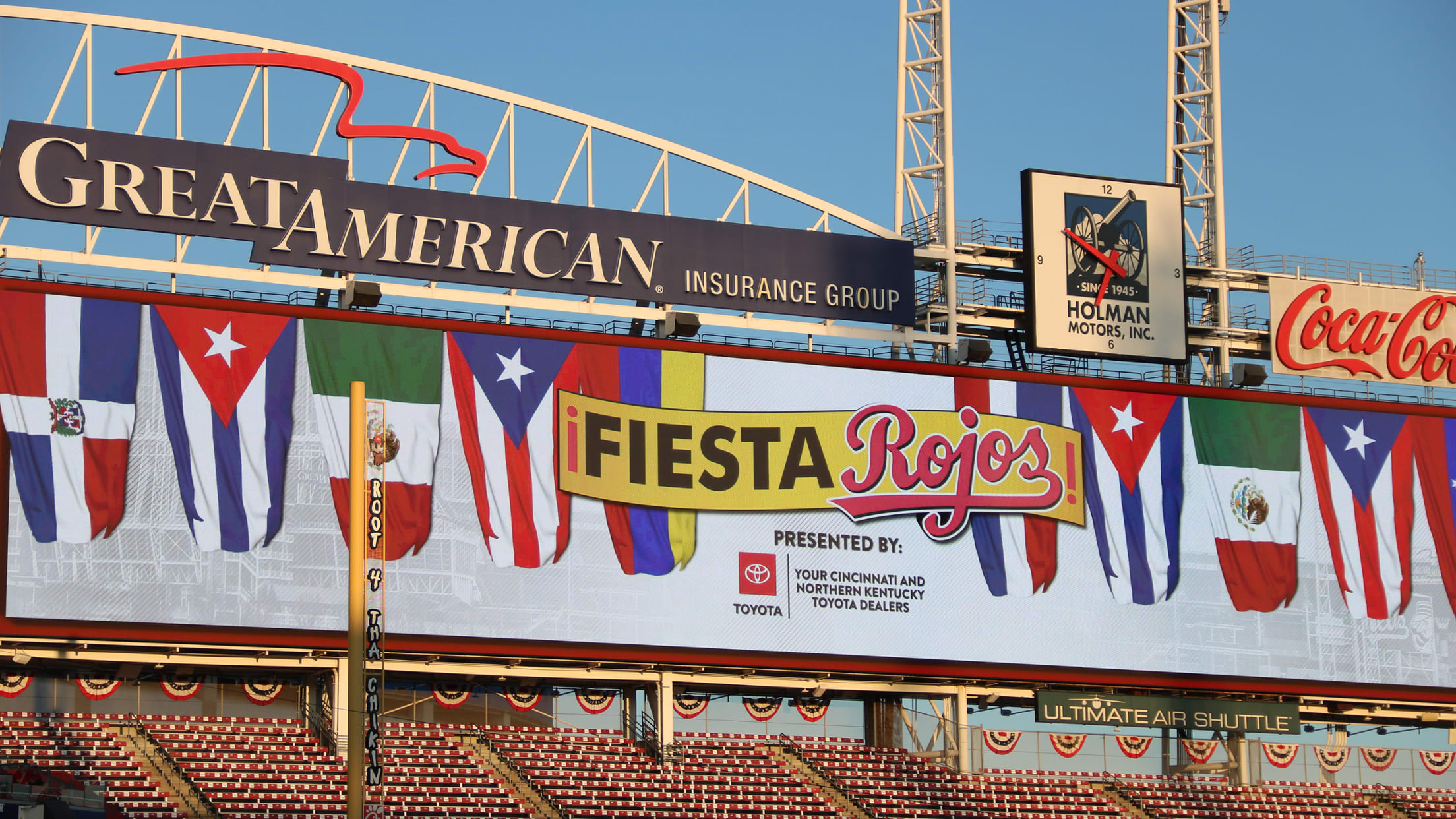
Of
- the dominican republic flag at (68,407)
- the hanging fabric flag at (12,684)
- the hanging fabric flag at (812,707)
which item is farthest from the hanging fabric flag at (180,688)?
the hanging fabric flag at (812,707)

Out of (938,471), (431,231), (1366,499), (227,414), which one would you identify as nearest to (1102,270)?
(938,471)

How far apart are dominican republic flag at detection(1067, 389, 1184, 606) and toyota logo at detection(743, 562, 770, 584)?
6319 mm

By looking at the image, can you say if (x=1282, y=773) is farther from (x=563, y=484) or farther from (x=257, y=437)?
(x=257, y=437)

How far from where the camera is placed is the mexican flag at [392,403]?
31031 mm

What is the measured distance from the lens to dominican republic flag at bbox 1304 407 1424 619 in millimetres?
36719

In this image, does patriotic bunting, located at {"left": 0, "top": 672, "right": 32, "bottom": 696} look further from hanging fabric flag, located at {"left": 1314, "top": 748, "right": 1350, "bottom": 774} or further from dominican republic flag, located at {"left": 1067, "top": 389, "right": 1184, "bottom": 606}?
hanging fabric flag, located at {"left": 1314, "top": 748, "right": 1350, "bottom": 774}

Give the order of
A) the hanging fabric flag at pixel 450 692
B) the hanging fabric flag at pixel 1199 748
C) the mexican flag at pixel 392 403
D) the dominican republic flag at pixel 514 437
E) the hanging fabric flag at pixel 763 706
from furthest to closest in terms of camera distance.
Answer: the hanging fabric flag at pixel 1199 748, the hanging fabric flag at pixel 763 706, the hanging fabric flag at pixel 450 692, the dominican republic flag at pixel 514 437, the mexican flag at pixel 392 403

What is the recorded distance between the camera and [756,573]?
33094 mm

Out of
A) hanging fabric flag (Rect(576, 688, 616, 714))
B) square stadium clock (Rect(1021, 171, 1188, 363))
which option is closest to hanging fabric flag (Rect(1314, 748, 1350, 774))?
square stadium clock (Rect(1021, 171, 1188, 363))

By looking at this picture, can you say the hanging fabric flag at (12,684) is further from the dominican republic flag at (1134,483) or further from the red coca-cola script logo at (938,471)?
the dominican republic flag at (1134,483)

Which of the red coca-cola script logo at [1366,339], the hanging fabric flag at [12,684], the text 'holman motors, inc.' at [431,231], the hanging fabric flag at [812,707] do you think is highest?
the text 'holman motors, inc.' at [431,231]

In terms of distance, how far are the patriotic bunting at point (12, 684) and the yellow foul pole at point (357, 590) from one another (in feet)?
59.2

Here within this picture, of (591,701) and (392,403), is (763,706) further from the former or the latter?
(392,403)

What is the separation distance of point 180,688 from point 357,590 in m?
18.7
